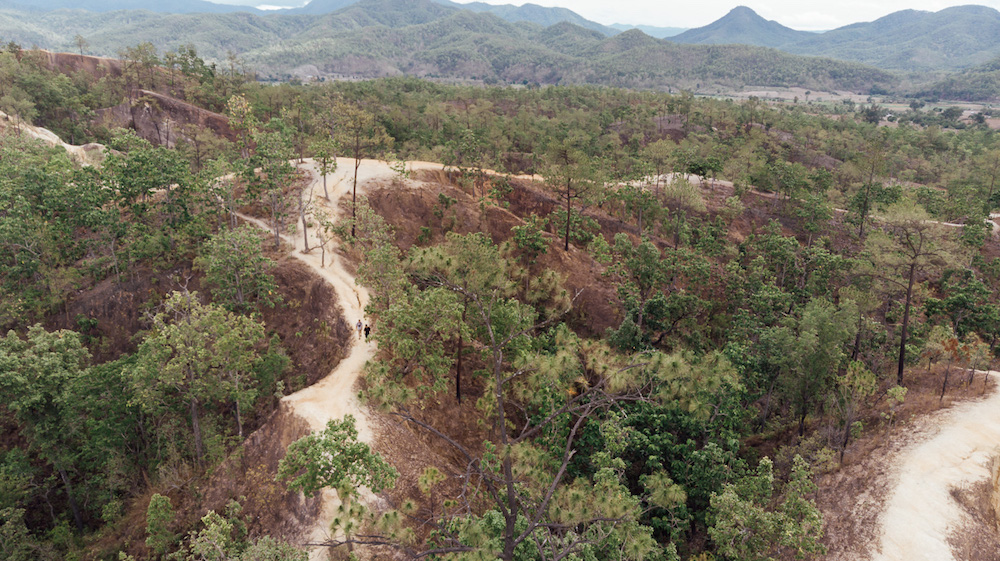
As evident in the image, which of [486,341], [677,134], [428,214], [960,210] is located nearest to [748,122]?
[677,134]

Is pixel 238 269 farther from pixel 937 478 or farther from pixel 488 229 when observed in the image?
pixel 937 478

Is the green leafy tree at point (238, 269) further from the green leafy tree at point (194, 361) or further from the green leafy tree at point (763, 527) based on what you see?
the green leafy tree at point (763, 527)

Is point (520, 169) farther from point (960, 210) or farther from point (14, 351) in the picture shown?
point (14, 351)

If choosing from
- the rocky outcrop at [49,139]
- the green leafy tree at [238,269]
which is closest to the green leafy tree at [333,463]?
the green leafy tree at [238,269]

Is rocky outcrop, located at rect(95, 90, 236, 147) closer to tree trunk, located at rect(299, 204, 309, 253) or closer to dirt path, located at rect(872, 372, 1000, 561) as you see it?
A: tree trunk, located at rect(299, 204, 309, 253)

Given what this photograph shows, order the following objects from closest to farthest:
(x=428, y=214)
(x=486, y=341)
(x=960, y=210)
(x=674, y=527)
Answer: (x=674, y=527)
(x=486, y=341)
(x=428, y=214)
(x=960, y=210)
